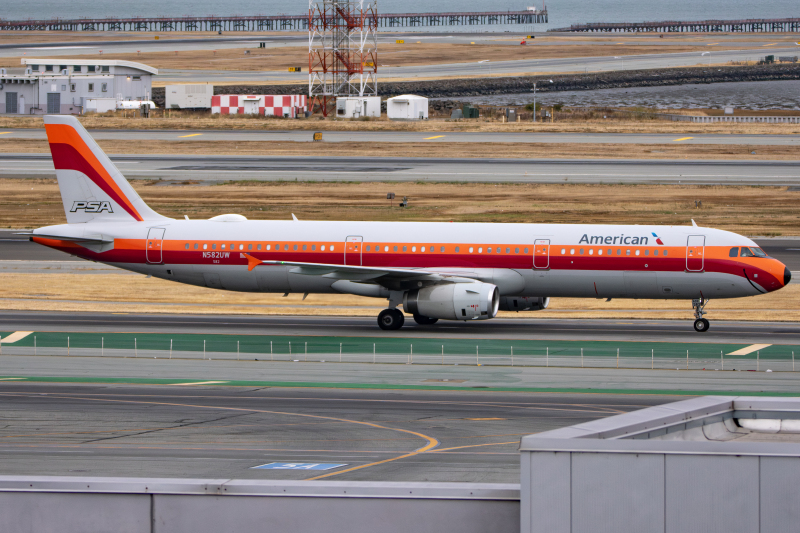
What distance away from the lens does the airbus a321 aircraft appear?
46.3 m

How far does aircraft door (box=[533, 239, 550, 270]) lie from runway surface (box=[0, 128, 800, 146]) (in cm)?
7628

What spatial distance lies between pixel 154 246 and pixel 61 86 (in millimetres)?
117944

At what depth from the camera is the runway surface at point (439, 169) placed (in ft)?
323

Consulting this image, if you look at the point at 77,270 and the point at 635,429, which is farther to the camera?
the point at 77,270

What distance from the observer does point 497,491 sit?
11.4m

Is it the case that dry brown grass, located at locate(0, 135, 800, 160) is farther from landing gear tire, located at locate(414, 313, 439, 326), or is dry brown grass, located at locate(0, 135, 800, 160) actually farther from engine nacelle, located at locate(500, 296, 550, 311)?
engine nacelle, located at locate(500, 296, 550, 311)

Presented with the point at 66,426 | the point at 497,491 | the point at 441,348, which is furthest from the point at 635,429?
the point at 441,348

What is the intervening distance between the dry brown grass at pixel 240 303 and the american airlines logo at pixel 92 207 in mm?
6204

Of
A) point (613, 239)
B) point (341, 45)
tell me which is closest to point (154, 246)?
point (613, 239)

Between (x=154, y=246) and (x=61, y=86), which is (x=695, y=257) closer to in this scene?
(x=154, y=246)

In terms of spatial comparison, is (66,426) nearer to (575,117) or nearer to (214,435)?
(214,435)

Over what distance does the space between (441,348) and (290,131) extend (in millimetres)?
95393

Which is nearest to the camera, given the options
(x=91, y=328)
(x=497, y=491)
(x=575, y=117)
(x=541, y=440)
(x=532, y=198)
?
(x=541, y=440)

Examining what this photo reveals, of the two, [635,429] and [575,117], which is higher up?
[575,117]
